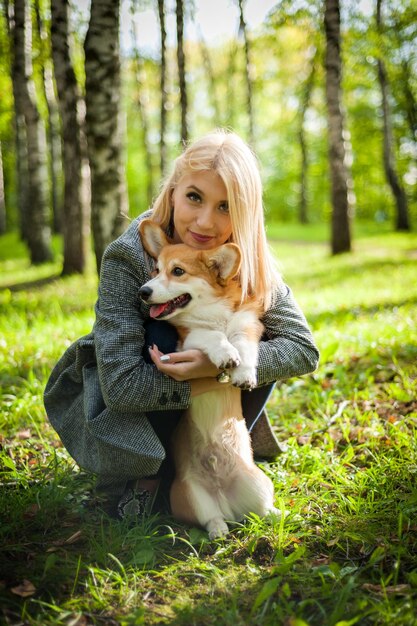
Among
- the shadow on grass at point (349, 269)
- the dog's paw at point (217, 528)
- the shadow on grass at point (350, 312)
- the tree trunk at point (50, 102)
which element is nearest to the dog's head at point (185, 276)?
the dog's paw at point (217, 528)

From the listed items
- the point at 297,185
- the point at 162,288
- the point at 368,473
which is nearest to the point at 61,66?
the point at 162,288

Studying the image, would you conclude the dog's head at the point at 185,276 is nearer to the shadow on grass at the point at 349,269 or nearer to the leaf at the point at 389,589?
the leaf at the point at 389,589

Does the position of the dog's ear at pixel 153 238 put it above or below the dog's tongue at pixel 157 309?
above

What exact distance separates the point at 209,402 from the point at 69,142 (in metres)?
7.53

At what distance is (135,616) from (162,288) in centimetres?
134

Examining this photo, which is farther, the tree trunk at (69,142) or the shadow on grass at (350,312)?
the tree trunk at (69,142)

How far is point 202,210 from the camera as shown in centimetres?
257

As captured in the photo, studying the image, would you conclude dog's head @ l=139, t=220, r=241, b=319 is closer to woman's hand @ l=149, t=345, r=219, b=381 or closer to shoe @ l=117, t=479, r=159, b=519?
woman's hand @ l=149, t=345, r=219, b=381

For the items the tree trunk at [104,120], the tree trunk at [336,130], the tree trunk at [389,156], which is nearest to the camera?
the tree trunk at [104,120]

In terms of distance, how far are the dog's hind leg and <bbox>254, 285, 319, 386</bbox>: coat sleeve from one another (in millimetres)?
615

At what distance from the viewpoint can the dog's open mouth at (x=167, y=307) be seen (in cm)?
248

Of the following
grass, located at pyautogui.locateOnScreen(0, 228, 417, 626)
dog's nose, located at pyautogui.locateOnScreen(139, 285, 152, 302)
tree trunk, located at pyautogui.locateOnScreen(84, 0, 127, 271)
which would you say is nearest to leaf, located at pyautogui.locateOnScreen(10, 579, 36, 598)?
grass, located at pyautogui.locateOnScreen(0, 228, 417, 626)

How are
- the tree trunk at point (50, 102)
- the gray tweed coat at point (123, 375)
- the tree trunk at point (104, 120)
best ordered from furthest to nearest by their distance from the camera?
1. the tree trunk at point (50, 102)
2. the tree trunk at point (104, 120)
3. the gray tweed coat at point (123, 375)

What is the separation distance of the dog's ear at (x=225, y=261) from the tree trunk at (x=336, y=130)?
359 inches
